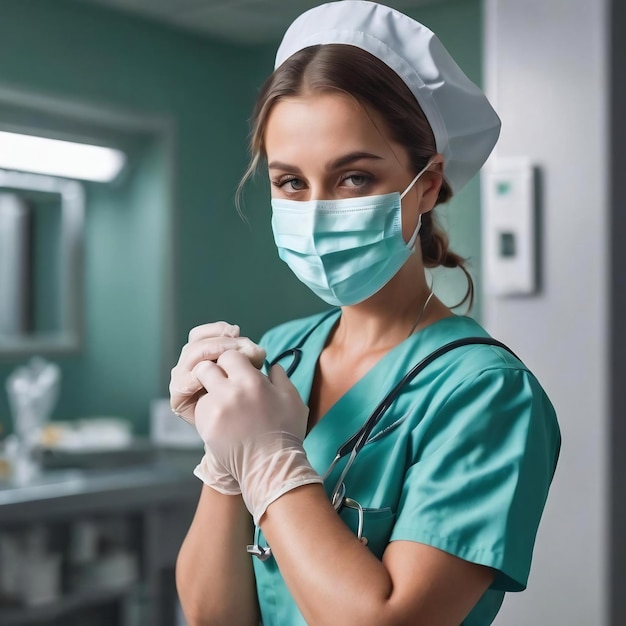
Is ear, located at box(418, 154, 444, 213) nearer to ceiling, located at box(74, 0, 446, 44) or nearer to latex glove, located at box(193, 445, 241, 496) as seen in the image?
latex glove, located at box(193, 445, 241, 496)

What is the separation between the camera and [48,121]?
11.3 feet

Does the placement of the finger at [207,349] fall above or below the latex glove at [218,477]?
above

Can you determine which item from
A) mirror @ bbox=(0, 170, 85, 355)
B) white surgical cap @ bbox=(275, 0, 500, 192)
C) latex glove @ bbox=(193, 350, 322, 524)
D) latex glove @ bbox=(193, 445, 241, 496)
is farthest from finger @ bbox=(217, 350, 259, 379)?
mirror @ bbox=(0, 170, 85, 355)

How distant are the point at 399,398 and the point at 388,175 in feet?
0.83

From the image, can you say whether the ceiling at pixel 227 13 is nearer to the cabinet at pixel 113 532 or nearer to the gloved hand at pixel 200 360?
the cabinet at pixel 113 532

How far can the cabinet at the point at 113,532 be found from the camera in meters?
2.71

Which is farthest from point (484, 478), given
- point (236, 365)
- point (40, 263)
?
point (40, 263)

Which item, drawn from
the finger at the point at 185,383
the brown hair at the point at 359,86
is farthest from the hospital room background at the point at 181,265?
the finger at the point at 185,383

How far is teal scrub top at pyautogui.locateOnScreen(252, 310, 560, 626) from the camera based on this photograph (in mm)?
937

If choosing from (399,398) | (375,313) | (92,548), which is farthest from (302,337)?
(92,548)

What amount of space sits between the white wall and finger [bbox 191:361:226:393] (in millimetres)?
1173

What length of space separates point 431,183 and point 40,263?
269 centimetres

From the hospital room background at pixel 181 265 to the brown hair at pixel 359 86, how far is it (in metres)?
1.02

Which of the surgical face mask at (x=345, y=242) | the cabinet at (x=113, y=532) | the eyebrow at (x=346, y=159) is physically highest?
the eyebrow at (x=346, y=159)
